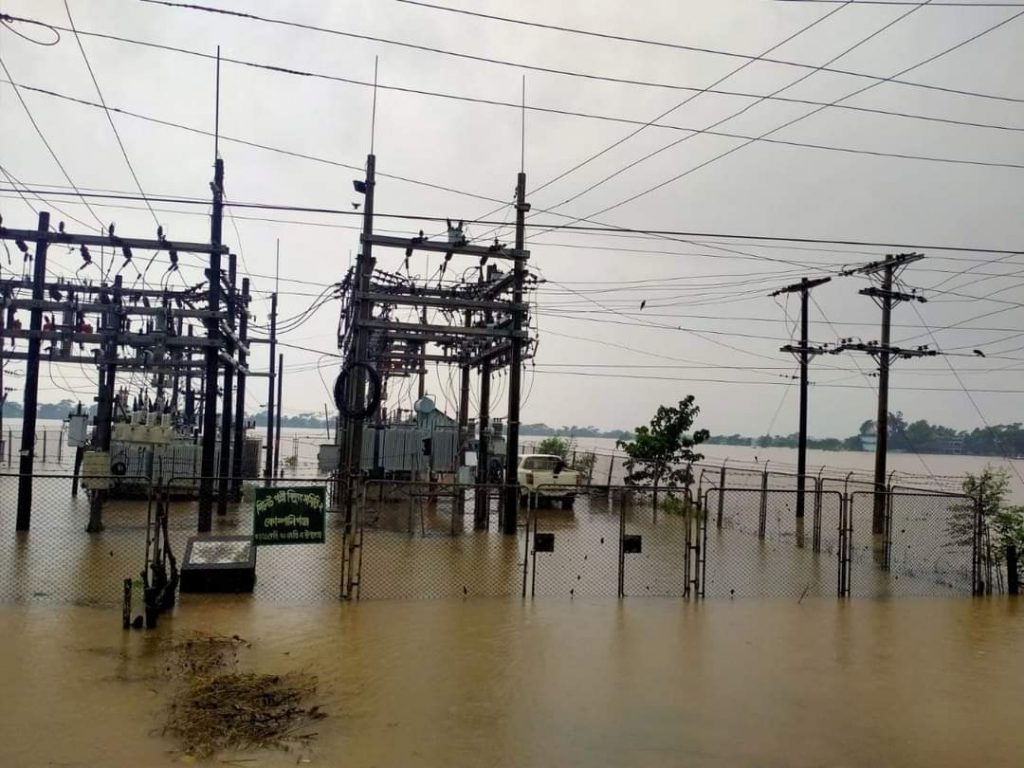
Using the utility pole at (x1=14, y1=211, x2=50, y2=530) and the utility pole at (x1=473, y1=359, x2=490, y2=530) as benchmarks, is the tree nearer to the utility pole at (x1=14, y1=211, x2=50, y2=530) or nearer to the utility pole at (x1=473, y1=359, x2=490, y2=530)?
the utility pole at (x1=473, y1=359, x2=490, y2=530)

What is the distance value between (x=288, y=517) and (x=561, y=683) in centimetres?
566

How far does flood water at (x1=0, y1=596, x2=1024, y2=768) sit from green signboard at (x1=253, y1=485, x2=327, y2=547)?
1127 mm

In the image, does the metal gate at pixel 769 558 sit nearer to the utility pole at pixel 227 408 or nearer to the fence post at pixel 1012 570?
the fence post at pixel 1012 570

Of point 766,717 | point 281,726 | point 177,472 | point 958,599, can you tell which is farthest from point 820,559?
point 177,472

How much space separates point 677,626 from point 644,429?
821 inches

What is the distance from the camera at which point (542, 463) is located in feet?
95.6

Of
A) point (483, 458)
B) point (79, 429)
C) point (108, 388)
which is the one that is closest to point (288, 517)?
point (483, 458)

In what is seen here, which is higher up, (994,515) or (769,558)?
(994,515)

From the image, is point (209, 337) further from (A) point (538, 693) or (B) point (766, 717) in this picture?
(B) point (766, 717)

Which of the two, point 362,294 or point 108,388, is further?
point 108,388

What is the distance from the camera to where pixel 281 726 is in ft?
21.9

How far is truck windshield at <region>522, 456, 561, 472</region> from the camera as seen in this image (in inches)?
1139

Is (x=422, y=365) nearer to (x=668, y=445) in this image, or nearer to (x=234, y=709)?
(x=668, y=445)

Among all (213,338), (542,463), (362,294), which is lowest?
(542,463)
